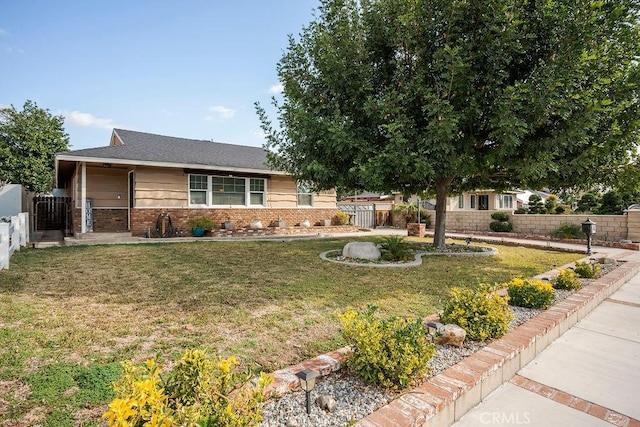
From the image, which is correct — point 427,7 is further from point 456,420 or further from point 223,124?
point 223,124

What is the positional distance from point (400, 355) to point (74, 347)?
287cm

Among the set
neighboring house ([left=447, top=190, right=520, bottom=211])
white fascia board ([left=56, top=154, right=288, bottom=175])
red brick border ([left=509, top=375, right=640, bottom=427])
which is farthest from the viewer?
neighboring house ([left=447, top=190, right=520, bottom=211])

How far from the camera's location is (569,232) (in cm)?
1280

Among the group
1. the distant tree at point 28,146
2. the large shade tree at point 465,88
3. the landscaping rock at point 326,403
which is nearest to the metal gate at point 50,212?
the distant tree at point 28,146

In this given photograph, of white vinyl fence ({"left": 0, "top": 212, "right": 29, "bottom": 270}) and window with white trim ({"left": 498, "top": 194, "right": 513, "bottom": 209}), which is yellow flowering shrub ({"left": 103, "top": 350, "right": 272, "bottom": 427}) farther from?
window with white trim ({"left": 498, "top": 194, "right": 513, "bottom": 209})

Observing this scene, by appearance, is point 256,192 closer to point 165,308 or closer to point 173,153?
point 173,153

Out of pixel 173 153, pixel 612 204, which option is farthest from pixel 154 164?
pixel 612 204

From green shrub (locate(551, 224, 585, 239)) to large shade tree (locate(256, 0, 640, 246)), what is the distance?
5356mm

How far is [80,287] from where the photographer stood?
5.07m

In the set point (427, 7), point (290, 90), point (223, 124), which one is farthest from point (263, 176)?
point (427, 7)

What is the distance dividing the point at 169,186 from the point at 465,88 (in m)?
10.6

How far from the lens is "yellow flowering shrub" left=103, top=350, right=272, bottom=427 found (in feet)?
4.52

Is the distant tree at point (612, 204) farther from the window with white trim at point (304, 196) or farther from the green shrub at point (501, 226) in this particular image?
the window with white trim at point (304, 196)

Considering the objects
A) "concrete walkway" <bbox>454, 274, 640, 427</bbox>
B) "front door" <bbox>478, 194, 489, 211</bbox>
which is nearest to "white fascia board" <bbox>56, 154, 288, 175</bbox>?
"concrete walkway" <bbox>454, 274, 640, 427</bbox>
